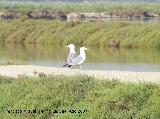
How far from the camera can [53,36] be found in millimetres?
40094

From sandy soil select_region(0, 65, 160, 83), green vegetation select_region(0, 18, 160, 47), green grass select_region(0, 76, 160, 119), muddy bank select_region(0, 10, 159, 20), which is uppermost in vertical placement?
green grass select_region(0, 76, 160, 119)

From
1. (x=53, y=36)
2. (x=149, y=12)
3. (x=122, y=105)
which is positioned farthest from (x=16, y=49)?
(x=149, y=12)

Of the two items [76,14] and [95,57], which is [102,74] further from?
[76,14]

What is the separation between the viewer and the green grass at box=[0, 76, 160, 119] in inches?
501

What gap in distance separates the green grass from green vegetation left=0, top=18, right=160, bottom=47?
21798mm

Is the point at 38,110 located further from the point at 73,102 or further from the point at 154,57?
the point at 154,57

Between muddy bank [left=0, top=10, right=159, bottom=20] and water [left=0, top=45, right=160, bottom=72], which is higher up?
water [left=0, top=45, right=160, bottom=72]

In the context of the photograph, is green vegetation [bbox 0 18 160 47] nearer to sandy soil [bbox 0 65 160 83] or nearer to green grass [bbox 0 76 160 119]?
sandy soil [bbox 0 65 160 83]

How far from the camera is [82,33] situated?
39656 mm

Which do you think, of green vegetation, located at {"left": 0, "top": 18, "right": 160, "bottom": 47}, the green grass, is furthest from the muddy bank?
the green grass

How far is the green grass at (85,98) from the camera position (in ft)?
41.8

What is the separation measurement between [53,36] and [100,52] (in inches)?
306

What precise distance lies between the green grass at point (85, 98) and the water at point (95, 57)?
909cm

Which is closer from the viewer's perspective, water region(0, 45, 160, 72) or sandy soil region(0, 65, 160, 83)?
sandy soil region(0, 65, 160, 83)
